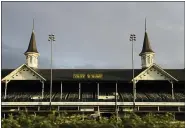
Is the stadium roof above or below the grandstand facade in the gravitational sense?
above

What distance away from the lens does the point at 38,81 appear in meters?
60.0

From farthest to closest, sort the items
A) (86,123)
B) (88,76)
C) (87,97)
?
(88,76) → (87,97) → (86,123)

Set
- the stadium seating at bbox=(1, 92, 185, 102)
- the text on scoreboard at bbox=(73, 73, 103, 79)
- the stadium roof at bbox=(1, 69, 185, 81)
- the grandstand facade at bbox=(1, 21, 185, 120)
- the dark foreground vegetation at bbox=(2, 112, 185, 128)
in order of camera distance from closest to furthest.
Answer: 1. the dark foreground vegetation at bbox=(2, 112, 185, 128)
2. the grandstand facade at bbox=(1, 21, 185, 120)
3. the stadium seating at bbox=(1, 92, 185, 102)
4. the text on scoreboard at bbox=(73, 73, 103, 79)
5. the stadium roof at bbox=(1, 69, 185, 81)

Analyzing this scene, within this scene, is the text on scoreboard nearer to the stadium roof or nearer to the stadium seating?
the stadium roof

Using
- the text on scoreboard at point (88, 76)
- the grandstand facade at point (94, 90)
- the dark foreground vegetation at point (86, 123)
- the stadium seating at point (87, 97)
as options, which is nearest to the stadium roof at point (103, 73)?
the grandstand facade at point (94, 90)

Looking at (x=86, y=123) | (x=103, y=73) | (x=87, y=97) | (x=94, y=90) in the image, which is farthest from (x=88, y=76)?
(x=86, y=123)

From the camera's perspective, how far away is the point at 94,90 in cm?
6266

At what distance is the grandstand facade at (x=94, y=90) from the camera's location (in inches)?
2184

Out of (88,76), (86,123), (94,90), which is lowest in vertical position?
(86,123)

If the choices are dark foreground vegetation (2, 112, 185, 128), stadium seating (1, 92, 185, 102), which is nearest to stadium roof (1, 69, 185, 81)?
stadium seating (1, 92, 185, 102)

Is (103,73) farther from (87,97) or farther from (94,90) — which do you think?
(87,97)

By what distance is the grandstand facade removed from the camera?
55.5 metres

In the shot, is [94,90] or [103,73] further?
[94,90]

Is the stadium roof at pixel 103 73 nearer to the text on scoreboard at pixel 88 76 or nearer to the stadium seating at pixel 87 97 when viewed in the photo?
the text on scoreboard at pixel 88 76
